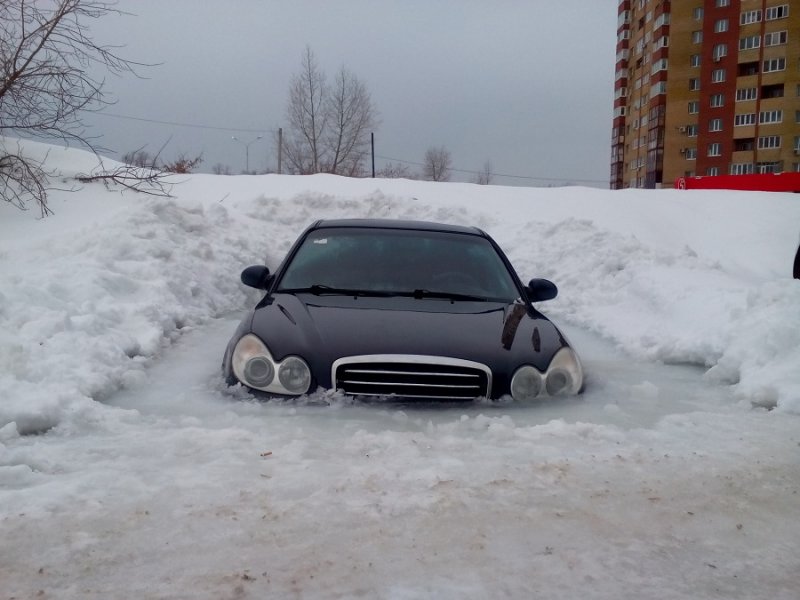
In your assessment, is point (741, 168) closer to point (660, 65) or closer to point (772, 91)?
point (772, 91)

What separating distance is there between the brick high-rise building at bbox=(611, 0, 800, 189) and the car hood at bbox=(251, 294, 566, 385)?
206 feet

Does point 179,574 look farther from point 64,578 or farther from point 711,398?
point 711,398

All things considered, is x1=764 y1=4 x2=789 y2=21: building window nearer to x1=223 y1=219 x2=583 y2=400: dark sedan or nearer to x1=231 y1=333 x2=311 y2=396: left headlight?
x1=223 y1=219 x2=583 y2=400: dark sedan

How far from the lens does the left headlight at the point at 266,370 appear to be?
3967 mm

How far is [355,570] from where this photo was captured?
7.50 ft

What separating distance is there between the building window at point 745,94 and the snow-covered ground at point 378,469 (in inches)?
2454

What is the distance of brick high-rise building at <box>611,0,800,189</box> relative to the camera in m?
58.8

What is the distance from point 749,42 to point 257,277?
67309 millimetres

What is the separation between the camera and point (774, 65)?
59.6 meters

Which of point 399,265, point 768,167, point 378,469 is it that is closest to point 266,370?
point 378,469

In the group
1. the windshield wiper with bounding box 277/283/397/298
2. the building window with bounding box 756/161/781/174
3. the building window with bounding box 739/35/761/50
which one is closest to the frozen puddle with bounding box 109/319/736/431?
the windshield wiper with bounding box 277/283/397/298

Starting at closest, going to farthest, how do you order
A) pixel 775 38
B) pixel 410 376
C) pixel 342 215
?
pixel 410 376, pixel 342 215, pixel 775 38

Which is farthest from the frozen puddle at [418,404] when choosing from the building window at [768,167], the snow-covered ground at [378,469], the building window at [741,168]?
the building window at [741,168]

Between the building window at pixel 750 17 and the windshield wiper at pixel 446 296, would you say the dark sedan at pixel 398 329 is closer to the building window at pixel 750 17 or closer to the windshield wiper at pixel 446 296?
the windshield wiper at pixel 446 296
